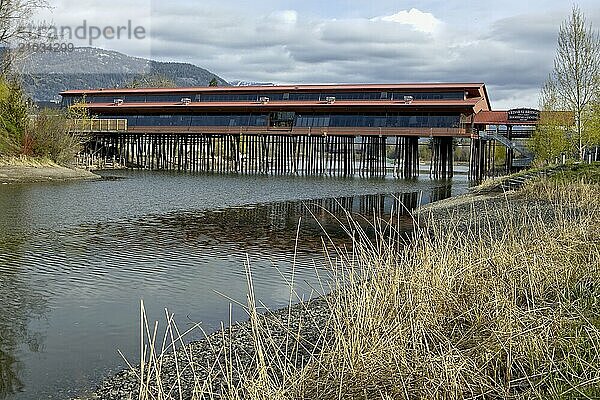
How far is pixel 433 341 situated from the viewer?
20.8ft

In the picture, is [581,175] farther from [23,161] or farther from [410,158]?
[410,158]

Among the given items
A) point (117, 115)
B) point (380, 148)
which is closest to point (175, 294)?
point (380, 148)

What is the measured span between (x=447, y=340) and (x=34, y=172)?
35.6 metres

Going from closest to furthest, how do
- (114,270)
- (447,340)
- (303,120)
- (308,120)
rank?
(447,340)
(114,270)
(308,120)
(303,120)

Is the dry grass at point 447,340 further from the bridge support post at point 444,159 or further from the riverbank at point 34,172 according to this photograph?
the bridge support post at point 444,159

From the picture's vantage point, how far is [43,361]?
7.62 meters

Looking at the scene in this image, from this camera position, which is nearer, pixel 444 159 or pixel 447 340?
pixel 447 340

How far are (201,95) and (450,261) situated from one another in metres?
52.8

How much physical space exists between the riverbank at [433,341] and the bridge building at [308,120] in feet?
140

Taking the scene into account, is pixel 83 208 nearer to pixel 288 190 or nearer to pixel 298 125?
pixel 288 190

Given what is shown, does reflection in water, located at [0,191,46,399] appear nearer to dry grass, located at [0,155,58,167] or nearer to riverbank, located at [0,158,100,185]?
riverbank, located at [0,158,100,185]

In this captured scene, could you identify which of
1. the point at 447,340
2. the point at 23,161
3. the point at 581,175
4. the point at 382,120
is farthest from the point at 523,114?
the point at 447,340

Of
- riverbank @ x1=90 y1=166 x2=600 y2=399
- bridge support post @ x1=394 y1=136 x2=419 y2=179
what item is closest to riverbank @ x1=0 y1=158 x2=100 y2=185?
bridge support post @ x1=394 y1=136 x2=419 y2=179

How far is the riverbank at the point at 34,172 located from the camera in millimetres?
36297
